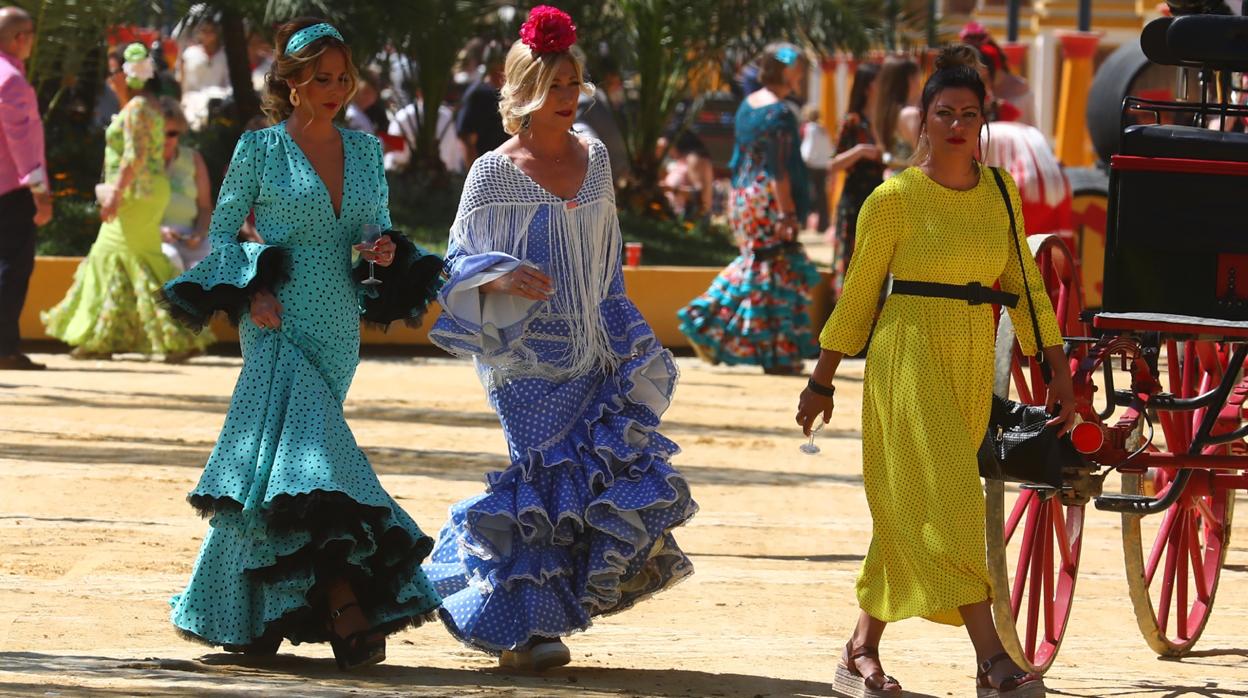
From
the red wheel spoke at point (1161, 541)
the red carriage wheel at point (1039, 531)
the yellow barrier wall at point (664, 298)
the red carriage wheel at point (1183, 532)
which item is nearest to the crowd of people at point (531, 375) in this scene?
the red carriage wheel at point (1039, 531)

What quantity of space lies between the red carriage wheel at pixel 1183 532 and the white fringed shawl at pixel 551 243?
5.53ft

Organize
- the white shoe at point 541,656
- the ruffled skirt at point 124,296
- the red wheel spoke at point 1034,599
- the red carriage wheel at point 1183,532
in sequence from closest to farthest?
the white shoe at point 541,656 < the red wheel spoke at point 1034,599 < the red carriage wheel at point 1183,532 < the ruffled skirt at point 124,296

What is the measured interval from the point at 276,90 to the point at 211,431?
16.4 ft

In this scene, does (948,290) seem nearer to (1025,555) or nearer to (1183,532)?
(1025,555)

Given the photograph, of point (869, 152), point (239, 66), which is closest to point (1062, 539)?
point (869, 152)

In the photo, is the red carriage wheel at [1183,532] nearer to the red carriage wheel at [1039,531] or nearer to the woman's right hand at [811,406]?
the red carriage wheel at [1039,531]

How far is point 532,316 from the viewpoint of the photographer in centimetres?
624

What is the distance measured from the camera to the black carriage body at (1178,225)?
5.98 metres

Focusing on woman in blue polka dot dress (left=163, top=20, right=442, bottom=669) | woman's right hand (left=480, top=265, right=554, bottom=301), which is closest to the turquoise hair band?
woman in blue polka dot dress (left=163, top=20, right=442, bottom=669)

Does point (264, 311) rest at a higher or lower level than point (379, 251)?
lower

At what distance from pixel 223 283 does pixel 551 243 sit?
0.93 meters

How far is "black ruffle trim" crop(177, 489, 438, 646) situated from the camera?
589 centimetres

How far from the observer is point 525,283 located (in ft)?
20.0

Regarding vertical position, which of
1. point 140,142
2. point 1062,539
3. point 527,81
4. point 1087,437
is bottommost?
point 1062,539
